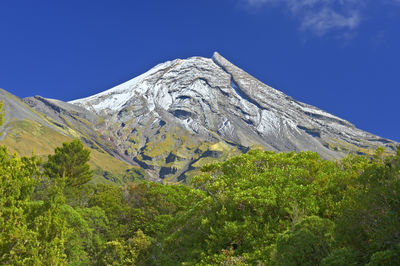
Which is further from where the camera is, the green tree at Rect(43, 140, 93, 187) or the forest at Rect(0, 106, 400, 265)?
the green tree at Rect(43, 140, 93, 187)

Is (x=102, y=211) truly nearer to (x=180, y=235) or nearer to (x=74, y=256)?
(x=74, y=256)

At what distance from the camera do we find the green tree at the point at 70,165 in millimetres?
59750

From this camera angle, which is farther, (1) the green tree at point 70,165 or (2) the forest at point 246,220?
(1) the green tree at point 70,165

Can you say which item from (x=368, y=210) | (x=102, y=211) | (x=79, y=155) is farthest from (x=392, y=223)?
(x=79, y=155)

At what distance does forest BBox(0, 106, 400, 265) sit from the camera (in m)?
12.1

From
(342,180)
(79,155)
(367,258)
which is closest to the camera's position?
(367,258)

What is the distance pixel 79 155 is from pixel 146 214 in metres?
29.6

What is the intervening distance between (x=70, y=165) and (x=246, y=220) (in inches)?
1914

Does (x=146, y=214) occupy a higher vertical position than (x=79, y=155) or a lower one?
lower

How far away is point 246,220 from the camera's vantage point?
66.9 ft

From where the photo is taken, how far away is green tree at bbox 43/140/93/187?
59.8m

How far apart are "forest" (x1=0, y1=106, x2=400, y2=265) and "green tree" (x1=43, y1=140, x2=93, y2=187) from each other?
24032 mm

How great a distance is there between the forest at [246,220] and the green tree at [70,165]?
24.0 meters

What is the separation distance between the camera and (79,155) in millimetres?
62906
